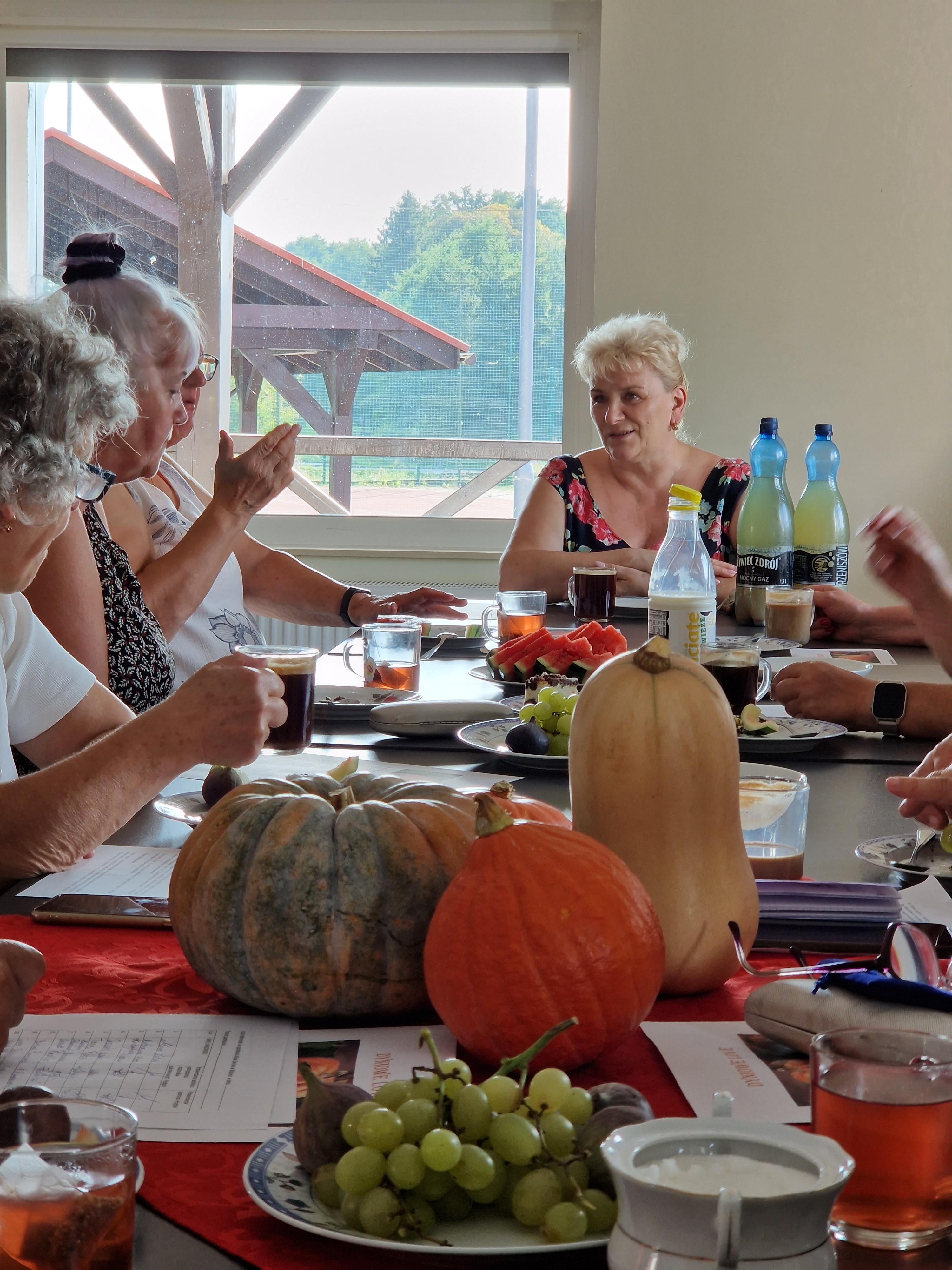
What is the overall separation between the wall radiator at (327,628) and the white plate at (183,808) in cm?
304

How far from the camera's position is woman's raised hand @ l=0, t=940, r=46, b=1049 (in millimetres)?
732

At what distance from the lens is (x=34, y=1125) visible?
521mm

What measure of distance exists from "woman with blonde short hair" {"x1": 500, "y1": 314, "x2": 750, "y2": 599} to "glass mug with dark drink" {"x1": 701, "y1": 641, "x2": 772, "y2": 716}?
164cm

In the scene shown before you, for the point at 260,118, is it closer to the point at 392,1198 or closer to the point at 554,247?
the point at 554,247

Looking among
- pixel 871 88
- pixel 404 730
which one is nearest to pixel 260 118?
pixel 871 88

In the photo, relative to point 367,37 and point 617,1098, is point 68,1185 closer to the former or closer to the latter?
point 617,1098

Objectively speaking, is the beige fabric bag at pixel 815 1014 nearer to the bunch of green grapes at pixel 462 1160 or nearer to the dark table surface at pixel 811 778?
the bunch of green grapes at pixel 462 1160

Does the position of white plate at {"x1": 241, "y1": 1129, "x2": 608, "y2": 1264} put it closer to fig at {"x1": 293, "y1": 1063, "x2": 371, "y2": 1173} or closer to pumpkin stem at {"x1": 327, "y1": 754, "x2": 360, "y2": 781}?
fig at {"x1": 293, "y1": 1063, "x2": 371, "y2": 1173}

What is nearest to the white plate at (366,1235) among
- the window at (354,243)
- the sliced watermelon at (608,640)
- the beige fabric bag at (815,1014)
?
the beige fabric bag at (815,1014)

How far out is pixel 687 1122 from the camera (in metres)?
0.47

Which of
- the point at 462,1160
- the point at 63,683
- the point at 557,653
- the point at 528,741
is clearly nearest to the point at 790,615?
the point at 557,653

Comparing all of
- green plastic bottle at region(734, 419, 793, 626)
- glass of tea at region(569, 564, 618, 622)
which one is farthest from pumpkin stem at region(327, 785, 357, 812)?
green plastic bottle at region(734, 419, 793, 626)

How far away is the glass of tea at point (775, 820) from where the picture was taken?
1056 mm

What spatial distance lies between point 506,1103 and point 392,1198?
60mm
